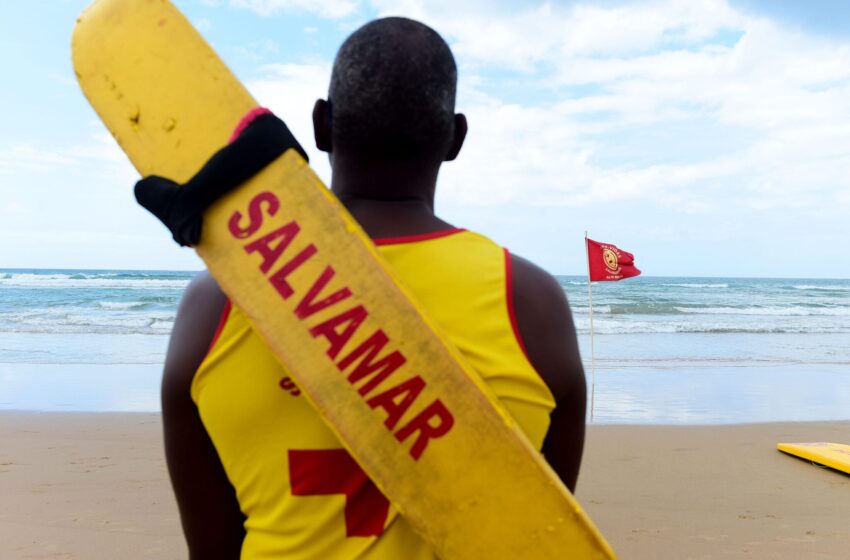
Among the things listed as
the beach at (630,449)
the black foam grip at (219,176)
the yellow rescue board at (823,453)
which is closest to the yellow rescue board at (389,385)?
the black foam grip at (219,176)

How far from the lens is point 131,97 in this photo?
1083 millimetres

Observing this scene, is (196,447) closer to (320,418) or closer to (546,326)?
(320,418)

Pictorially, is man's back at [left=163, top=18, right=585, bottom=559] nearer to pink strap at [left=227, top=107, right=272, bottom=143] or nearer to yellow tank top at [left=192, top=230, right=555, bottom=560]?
yellow tank top at [left=192, top=230, right=555, bottom=560]

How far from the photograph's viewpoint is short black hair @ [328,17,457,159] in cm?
110

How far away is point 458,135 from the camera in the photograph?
125 centimetres

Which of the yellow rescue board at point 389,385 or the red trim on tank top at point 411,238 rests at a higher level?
the red trim on tank top at point 411,238

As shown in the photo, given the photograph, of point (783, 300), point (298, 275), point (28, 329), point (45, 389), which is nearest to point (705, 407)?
point (45, 389)

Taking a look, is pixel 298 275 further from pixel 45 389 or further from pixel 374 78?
pixel 45 389

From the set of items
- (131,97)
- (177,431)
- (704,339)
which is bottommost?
(704,339)

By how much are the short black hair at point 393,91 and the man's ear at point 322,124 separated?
27mm

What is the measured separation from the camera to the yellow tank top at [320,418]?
1.04m

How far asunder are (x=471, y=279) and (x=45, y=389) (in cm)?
1064

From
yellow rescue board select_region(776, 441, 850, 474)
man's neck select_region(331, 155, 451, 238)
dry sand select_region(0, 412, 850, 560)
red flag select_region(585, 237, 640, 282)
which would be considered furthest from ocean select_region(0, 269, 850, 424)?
man's neck select_region(331, 155, 451, 238)

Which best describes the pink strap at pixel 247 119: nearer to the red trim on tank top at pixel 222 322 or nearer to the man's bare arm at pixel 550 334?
the red trim on tank top at pixel 222 322
